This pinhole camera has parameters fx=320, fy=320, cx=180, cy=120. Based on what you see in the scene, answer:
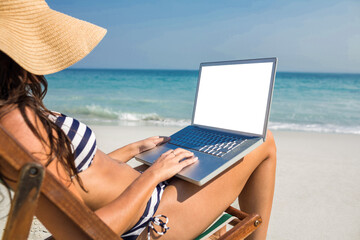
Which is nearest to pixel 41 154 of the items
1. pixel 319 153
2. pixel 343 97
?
pixel 319 153

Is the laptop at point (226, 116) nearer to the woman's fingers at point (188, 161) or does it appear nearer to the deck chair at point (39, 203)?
the woman's fingers at point (188, 161)

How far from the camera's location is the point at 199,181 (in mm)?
1312

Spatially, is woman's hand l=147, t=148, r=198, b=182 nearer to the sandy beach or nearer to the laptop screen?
the laptop screen

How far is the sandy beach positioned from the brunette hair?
185 cm

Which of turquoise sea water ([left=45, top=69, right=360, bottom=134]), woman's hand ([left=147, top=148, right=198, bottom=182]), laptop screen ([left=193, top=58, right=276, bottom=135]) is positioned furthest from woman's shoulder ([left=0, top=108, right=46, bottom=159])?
turquoise sea water ([left=45, top=69, right=360, bottom=134])

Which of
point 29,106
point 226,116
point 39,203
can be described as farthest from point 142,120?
point 39,203

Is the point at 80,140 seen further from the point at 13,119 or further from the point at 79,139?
A: the point at 13,119

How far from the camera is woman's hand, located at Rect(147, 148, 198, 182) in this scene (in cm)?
129

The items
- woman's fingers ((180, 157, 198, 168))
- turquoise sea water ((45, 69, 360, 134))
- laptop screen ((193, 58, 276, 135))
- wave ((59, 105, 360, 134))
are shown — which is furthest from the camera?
turquoise sea water ((45, 69, 360, 134))

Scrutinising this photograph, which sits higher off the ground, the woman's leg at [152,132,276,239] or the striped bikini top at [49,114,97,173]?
the striped bikini top at [49,114,97,173]

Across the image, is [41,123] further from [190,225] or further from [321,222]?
[321,222]

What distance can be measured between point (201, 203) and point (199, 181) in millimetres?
198

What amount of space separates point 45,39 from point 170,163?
0.69m

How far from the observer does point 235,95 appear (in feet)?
6.32
